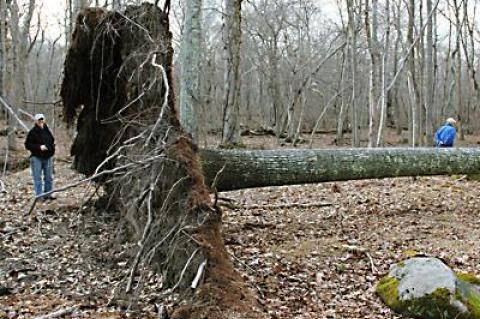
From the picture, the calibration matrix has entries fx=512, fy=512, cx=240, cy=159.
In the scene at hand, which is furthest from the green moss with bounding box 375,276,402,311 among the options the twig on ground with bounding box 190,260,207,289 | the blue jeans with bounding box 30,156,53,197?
the blue jeans with bounding box 30,156,53,197

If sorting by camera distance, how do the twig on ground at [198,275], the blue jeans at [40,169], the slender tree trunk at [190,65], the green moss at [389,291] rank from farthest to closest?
the blue jeans at [40,169] → the slender tree trunk at [190,65] → the green moss at [389,291] → the twig on ground at [198,275]

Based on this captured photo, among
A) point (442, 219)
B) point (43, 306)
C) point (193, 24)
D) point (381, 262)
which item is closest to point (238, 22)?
point (193, 24)

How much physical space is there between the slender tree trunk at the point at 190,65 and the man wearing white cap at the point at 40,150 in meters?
2.74

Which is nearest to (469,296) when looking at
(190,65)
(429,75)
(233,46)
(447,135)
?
(190,65)

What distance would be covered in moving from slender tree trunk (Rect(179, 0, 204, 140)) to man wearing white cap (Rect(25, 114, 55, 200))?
274 centimetres

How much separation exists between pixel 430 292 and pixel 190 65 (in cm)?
572

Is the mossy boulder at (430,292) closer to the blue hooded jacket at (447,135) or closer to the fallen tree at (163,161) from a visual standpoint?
the fallen tree at (163,161)

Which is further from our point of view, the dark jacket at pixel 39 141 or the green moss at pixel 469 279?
the dark jacket at pixel 39 141

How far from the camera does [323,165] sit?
8.46 m

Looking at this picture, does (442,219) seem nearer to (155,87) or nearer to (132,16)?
(155,87)

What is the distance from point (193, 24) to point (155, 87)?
7.88 feet

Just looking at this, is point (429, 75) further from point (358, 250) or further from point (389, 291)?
point (389, 291)

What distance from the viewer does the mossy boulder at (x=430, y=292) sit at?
502 centimetres

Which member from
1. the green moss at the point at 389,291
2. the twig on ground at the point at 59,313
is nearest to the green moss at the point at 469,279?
the green moss at the point at 389,291
